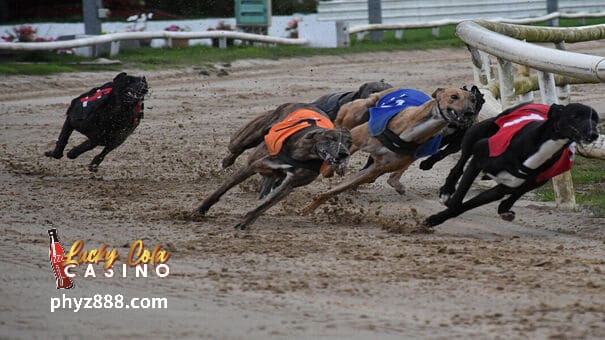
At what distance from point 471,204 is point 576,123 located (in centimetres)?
86

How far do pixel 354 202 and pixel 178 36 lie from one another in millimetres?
10979

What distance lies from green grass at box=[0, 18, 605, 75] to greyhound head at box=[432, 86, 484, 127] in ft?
27.6

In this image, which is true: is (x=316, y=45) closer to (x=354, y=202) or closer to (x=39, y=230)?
(x=354, y=202)

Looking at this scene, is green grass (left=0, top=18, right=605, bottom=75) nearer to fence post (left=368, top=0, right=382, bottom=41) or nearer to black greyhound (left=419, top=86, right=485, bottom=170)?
fence post (left=368, top=0, right=382, bottom=41)

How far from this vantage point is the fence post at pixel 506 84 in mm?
7016

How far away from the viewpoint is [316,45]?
19.5 metres

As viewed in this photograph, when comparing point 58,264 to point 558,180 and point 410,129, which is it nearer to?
point 410,129

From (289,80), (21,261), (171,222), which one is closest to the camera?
(21,261)

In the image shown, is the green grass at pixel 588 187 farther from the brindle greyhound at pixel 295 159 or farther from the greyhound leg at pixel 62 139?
the greyhound leg at pixel 62 139

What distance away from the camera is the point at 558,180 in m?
6.92

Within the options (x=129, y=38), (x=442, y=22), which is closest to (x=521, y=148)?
(x=129, y=38)

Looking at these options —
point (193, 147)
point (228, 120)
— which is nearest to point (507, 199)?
point (193, 147)

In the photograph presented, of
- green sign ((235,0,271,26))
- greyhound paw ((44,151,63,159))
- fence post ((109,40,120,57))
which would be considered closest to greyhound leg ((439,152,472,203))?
greyhound paw ((44,151,63,159))

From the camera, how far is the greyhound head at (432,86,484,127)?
6.34 metres
